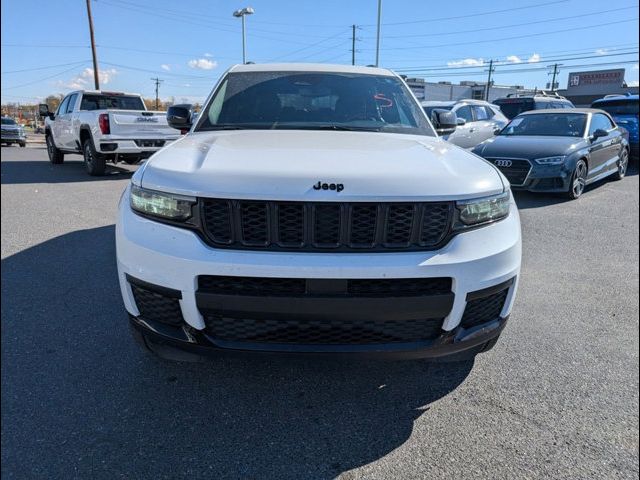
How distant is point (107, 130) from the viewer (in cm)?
970

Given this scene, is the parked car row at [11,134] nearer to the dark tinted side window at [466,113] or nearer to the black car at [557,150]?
the dark tinted side window at [466,113]

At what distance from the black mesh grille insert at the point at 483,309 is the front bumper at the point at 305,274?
36mm

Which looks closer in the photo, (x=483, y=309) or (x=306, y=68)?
(x=483, y=309)

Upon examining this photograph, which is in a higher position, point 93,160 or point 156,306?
point 156,306

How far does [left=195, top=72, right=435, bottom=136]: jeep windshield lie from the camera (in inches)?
133

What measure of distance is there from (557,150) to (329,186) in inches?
288

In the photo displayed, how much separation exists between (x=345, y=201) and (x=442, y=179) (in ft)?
1.59

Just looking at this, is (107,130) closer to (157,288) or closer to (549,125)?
(157,288)

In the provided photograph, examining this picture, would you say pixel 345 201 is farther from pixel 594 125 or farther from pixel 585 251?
pixel 594 125

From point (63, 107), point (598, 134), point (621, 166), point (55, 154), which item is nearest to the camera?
point (598, 134)

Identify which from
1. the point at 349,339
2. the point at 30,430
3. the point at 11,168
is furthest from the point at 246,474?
the point at 11,168

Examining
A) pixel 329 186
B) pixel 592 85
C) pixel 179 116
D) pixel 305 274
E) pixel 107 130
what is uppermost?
pixel 592 85

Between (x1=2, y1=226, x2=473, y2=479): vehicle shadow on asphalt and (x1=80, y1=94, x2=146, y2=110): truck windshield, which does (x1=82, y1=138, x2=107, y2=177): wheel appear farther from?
(x1=2, y1=226, x2=473, y2=479): vehicle shadow on asphalt

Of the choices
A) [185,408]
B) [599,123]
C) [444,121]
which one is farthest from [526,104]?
[185,408]
